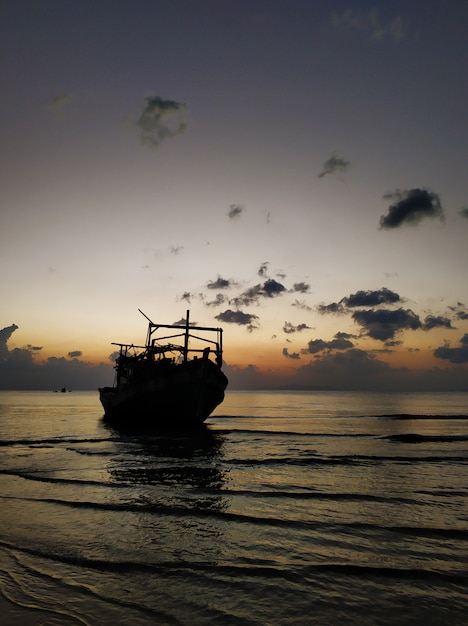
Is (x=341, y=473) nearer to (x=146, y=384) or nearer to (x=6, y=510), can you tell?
(x=6, y=510)

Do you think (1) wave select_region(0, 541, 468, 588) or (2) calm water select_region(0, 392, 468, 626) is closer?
(2) calm water select_region(0, 392, 468, 626)

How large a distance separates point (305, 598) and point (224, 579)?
1316 mm

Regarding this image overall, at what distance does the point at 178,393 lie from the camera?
34.7 metres

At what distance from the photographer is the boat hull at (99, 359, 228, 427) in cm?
3431

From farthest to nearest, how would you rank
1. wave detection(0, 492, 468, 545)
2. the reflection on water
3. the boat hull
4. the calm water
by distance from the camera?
the boat hull → the reflection on water → wave detection(0, 492, 468, 545) → the calm water

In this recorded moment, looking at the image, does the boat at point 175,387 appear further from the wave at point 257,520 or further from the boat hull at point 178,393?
the wave at point 257,520

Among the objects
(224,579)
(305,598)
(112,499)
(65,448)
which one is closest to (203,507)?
(112,499)

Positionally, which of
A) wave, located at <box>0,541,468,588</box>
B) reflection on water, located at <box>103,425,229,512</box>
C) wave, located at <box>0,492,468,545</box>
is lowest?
reflection on water, located at <box>103,425,229,512</box>

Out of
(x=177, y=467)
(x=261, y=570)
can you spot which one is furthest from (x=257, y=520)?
(x=177, y=467)

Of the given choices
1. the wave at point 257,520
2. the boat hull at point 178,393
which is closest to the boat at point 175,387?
the boat hull at point 178,393

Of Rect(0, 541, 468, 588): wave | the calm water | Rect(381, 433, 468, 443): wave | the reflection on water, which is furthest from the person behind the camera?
Rect(381, 433, 468, 443): wave

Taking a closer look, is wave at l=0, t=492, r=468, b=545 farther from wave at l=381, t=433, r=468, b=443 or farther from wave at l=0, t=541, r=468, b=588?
wave at l=381, t=433, r=468, b=443

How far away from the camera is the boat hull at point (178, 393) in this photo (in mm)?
34312

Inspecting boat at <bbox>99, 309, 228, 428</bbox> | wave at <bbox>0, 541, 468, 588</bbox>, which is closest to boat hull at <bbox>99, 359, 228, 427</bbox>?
boat at <bbox>99, 309, 228, 428</bbox>
